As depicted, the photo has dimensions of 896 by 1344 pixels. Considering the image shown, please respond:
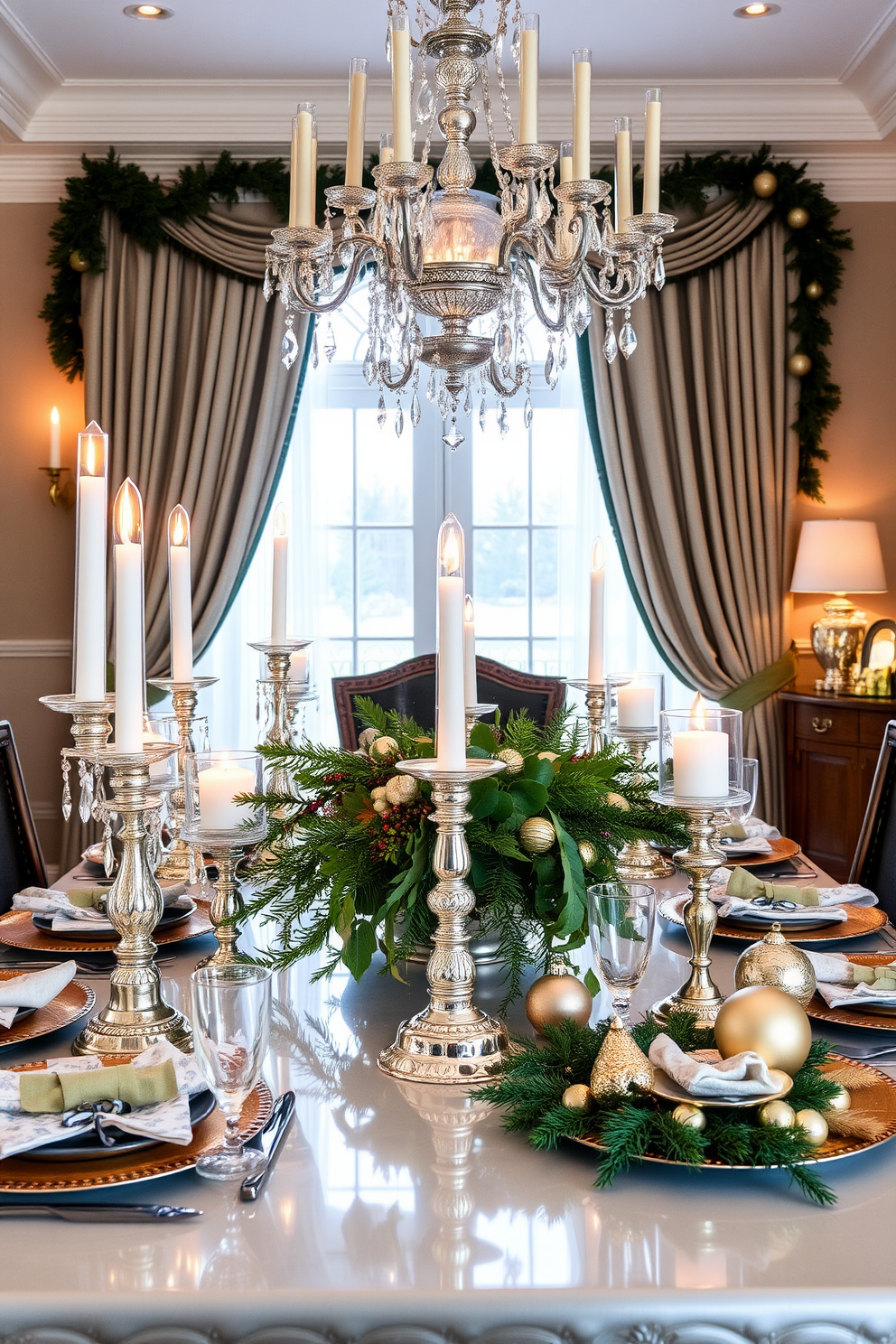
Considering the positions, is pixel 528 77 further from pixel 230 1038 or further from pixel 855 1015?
pixel 230 1038

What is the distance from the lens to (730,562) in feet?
13.8

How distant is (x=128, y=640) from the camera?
114 cm

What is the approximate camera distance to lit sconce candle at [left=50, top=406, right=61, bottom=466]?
4.07 m

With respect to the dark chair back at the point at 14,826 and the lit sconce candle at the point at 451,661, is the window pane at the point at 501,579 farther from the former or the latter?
the lit sconce candle at the point at 451,661

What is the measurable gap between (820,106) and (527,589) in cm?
182

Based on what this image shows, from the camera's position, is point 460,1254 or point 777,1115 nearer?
point 460,1254

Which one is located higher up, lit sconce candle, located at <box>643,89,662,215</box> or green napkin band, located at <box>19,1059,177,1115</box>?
lit sconce candle, located at <box>643,89,662,215</box>

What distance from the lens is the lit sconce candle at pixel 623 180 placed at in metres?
2.17

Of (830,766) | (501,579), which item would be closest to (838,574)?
(830,766)

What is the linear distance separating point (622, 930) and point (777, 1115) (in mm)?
191

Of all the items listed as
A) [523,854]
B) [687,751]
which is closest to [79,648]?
[523,854]

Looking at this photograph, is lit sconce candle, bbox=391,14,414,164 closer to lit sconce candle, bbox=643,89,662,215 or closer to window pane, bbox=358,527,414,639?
lit sconce candle, bbox=643,89,662,215

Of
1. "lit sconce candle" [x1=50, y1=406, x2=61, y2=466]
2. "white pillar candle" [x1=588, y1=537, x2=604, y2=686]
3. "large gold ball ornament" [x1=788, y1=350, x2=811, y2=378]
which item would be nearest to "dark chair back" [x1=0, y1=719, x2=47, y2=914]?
"white pillar candle" [x1=588, y1=537, x2=604, y2=686]

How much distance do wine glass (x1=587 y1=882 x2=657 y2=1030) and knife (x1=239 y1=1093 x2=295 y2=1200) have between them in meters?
0.29
